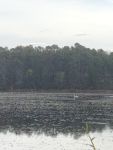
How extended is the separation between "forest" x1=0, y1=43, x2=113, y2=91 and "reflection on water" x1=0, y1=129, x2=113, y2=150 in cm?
7672

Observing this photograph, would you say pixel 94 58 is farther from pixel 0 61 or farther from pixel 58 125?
pixel 58 125

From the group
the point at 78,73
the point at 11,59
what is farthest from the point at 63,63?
the point at 11,59

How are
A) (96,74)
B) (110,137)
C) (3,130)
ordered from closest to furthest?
(110,137)
(3,130)
(96,74)

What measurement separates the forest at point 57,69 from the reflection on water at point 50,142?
76718 mm

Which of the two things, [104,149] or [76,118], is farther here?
[76,118]

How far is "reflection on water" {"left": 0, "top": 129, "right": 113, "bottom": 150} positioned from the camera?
1046 inches

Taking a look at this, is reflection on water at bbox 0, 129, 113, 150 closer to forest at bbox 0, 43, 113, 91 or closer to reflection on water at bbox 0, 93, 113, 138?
reflection on water at bbox 0, 93, 113, 138

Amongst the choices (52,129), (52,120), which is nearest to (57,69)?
(52,120)

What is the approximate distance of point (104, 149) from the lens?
25.6 m

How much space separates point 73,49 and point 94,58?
29.6 ft

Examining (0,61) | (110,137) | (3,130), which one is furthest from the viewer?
(0,61)

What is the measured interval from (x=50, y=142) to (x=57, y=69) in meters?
87.7

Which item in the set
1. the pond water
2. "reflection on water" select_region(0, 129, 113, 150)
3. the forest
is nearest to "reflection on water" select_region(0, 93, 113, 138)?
the pond water

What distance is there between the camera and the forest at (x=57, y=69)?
10888 centimetres
